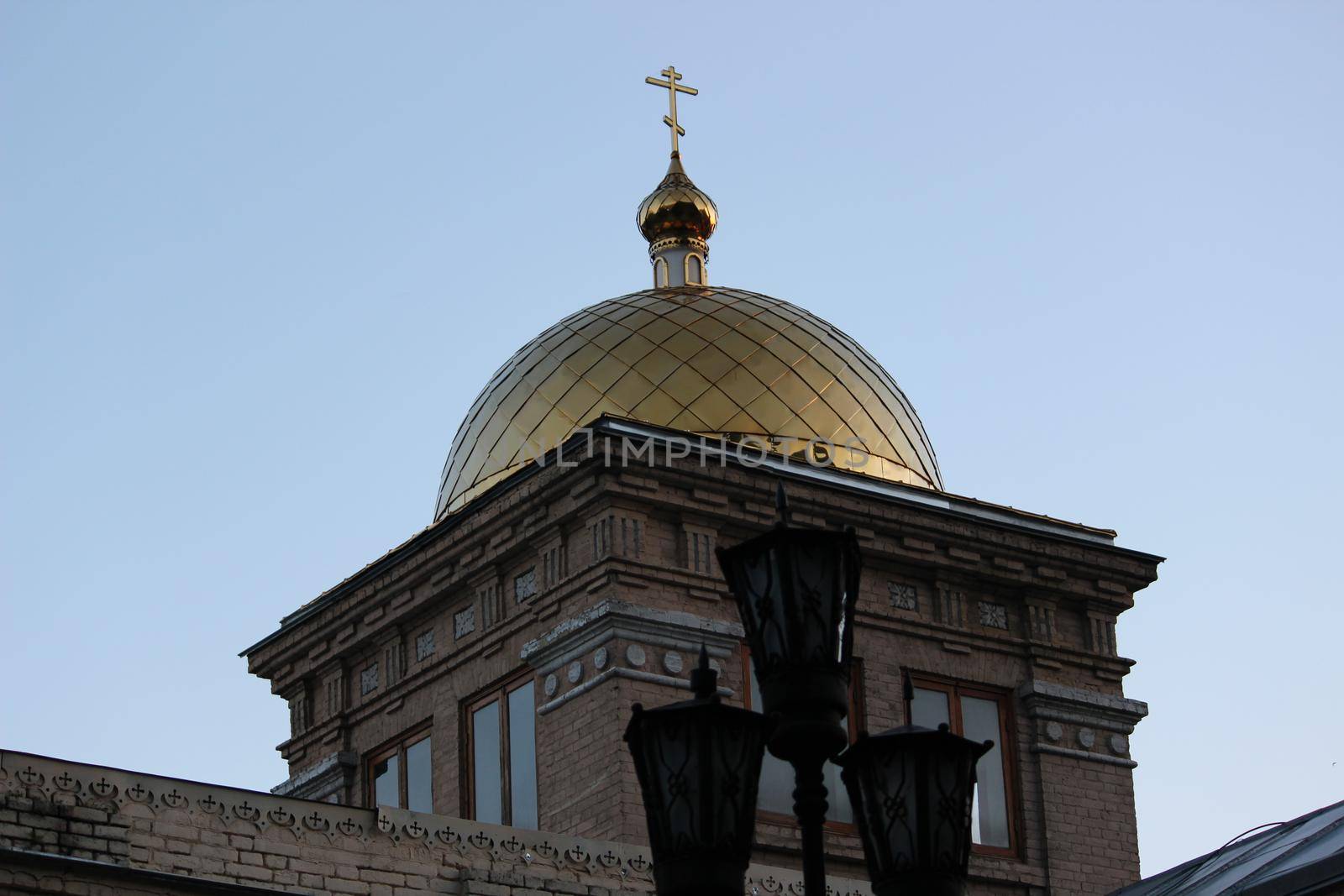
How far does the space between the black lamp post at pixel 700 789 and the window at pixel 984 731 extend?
40.1 feet

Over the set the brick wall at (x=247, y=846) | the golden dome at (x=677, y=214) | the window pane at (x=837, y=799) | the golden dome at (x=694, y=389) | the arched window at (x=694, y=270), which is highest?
the golden dome at (x=677, y=214)

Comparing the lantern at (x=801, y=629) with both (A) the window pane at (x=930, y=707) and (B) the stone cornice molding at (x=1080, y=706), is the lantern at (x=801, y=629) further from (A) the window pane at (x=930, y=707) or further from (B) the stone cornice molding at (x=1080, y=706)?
(B) the stone cornice molding at (x=1080, y=706)

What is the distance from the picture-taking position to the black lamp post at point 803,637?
8750 mm

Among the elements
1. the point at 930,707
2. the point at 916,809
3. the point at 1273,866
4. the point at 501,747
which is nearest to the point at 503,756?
the point at 501,747

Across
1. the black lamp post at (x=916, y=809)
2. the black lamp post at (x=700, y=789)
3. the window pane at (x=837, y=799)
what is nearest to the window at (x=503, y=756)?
the window pane at (x=837, y=799)

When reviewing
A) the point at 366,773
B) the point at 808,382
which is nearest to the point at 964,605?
the point at 808,382

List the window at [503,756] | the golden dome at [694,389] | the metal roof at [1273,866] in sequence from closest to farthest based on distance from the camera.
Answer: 1. the metal roof at [1273,866]
2. the window at [503,756]
3. the golden dome at [694,389]

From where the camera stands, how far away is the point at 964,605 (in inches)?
858

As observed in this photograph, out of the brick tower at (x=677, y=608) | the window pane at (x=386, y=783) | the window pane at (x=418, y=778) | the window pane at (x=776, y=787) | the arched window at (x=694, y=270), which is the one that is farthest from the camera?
the arched window at (x=694, y=270)

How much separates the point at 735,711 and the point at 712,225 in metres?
17.4

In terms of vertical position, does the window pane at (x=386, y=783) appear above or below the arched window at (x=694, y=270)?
below

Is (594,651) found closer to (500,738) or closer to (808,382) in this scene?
(500,738)

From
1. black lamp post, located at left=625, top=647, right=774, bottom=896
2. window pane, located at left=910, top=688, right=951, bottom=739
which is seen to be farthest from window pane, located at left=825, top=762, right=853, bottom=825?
black lamp post, located at left=625, top=647, right=774, bottom=896

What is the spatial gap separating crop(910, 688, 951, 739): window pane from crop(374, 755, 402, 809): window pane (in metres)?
4.84
